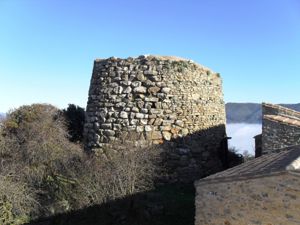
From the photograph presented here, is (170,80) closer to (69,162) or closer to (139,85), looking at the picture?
(139,85)

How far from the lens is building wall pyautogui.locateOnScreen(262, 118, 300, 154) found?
12.9 meters

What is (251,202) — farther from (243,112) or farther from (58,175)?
(243,112)

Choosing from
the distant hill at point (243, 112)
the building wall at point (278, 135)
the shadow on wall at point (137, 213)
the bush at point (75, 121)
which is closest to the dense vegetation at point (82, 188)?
the shadow on wall at point (137, 213)

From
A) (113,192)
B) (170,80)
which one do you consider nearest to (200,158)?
(170,80)

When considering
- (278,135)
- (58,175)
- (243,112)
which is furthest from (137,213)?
(243,112)

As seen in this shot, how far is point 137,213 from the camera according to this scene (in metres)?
12.0

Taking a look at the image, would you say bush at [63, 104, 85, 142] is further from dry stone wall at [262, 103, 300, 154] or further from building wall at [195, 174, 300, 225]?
building wall at [195, 174, 300, 225]

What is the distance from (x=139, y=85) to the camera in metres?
14.7

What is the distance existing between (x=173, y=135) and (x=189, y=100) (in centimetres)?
131

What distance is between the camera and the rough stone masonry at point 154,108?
14.5m

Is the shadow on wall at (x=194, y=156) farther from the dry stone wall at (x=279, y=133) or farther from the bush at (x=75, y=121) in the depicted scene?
the bush at (x=75, y=121)

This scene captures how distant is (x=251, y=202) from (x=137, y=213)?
4756 mm

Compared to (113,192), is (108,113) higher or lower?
higher

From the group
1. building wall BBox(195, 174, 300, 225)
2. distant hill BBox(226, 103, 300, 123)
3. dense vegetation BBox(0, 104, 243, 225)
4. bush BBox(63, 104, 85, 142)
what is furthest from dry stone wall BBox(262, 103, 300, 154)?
distant hill BBox(226, 103, 300, 123)
